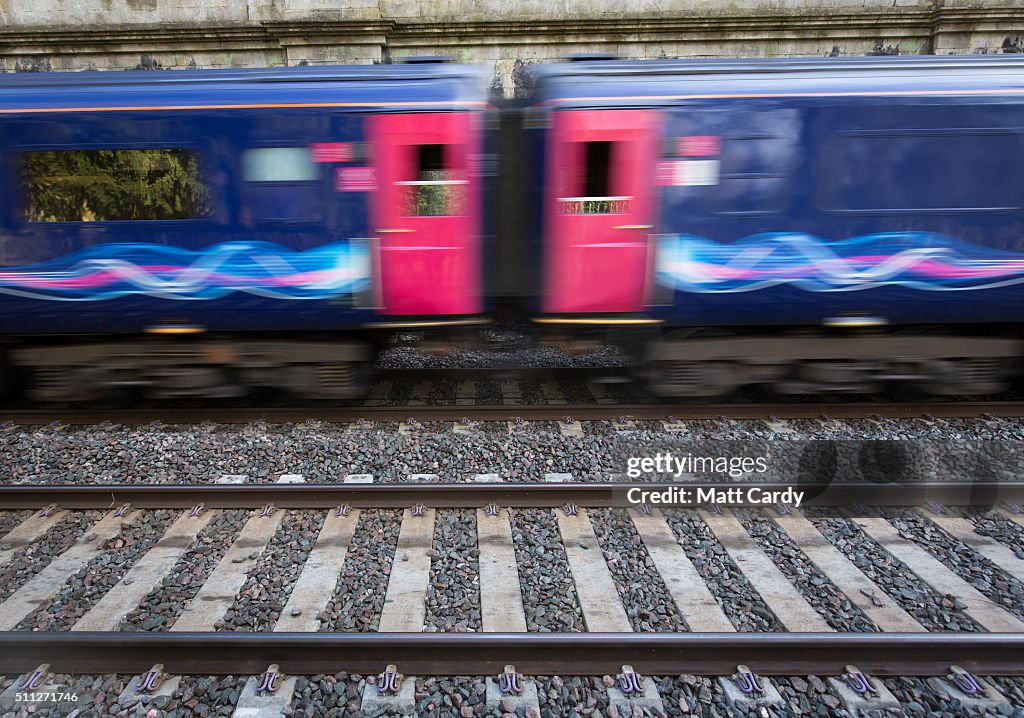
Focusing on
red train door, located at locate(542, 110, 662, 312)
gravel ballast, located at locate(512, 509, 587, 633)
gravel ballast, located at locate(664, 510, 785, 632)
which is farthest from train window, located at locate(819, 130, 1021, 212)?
gravel ballast, located at locate(512, 509, 587, 633)

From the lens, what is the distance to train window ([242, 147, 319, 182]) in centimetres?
511

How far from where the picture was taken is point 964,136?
4.93 meters

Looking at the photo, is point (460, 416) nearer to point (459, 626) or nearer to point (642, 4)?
point (459, 626)

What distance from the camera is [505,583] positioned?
3.40 metres

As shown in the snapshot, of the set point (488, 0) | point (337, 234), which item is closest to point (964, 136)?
point (337, 234)

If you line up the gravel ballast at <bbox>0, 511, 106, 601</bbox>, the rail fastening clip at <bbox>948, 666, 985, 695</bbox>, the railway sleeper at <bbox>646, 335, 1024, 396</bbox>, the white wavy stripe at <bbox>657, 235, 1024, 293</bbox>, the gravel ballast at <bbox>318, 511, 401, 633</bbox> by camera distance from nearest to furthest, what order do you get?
the rail fastening clip at <bbox>948, 666, 985, 695</bbox> → the gravel ballast at <bbox>318, 511, 401, 633</bbox> → the gravel ballast at <bbox>0, 511, 106, 601</bbox> → the white wavy stripe at <bbox>657, 235, 1024, 293</bbox> → the railway sleeper at <bbox>646, 335, 1024, 396</bbox>

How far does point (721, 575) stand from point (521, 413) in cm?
273

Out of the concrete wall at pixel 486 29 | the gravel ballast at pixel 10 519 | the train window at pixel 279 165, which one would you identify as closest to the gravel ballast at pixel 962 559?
the train window at pixel 279 165

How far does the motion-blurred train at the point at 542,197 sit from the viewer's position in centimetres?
495

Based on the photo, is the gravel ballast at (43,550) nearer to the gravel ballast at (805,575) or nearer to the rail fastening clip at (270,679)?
the rail fastening clip at (270,679)

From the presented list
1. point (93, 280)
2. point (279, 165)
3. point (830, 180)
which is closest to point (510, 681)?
point (279, 165)

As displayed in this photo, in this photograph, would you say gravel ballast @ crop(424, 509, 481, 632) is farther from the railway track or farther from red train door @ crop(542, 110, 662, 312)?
red train door @ crop(542, 110, 662, 312)

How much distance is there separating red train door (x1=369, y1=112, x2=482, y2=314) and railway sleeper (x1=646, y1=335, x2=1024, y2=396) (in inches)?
88.1

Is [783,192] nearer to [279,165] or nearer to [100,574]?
[279,165]
